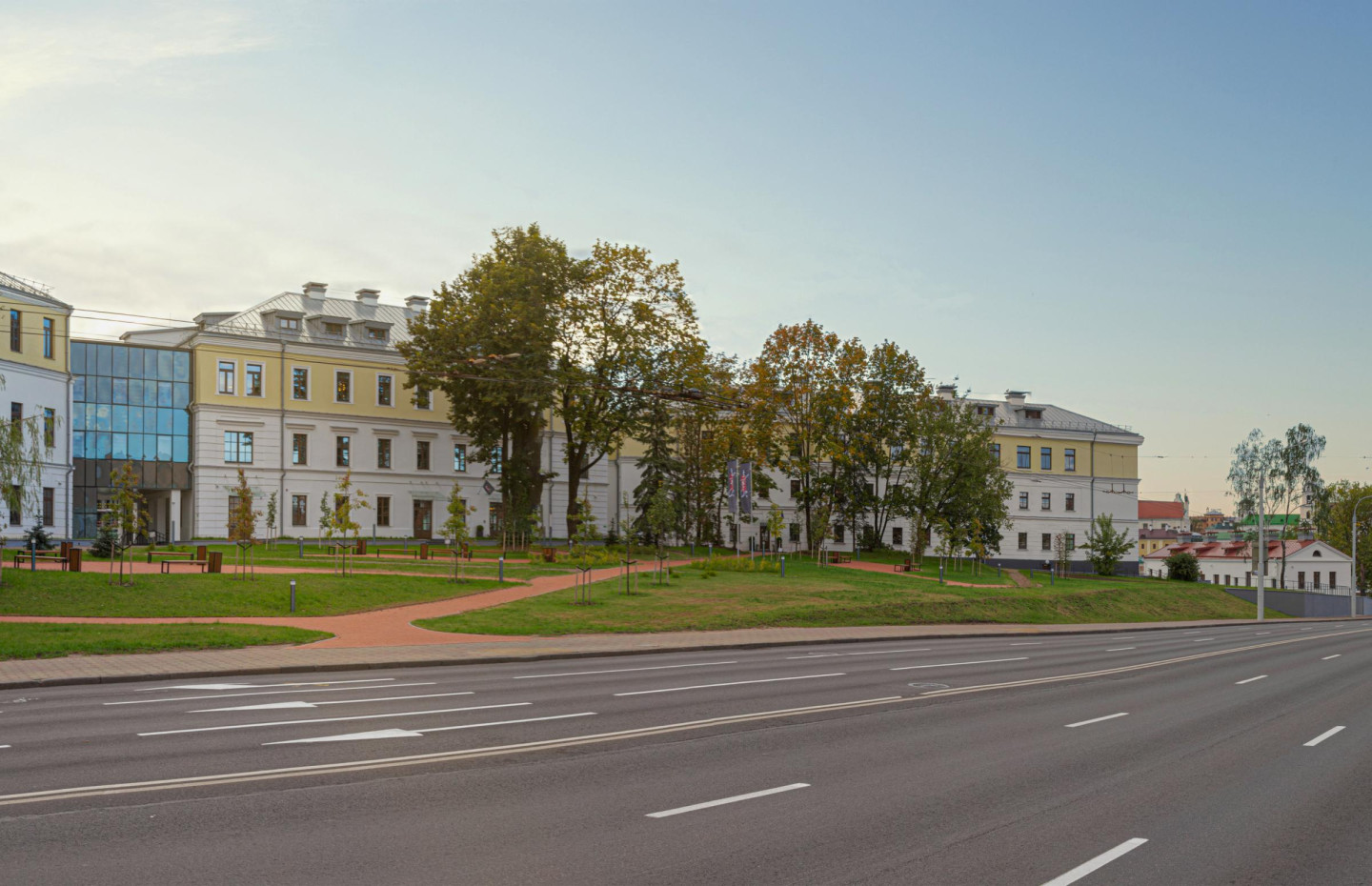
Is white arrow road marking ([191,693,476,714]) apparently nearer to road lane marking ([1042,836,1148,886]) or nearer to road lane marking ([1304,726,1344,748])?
road lane marking ([1042,836,1148,886])

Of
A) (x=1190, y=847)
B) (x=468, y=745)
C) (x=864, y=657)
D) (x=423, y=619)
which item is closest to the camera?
(x=1190, y=847)

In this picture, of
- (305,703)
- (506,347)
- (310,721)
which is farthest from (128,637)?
(506,347)

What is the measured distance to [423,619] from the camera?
29.1m

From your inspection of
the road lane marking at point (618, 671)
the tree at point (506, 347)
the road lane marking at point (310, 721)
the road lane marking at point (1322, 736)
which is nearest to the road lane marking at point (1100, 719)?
the road lane marking at point (1322, 736)

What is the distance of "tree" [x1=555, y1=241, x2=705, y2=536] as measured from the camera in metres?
58.1

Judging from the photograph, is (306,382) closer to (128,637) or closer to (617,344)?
(617,344)

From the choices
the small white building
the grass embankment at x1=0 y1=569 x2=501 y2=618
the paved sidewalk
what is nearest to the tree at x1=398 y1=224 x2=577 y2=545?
the grass embankment at x1=0 y1=569 x2=501 y2=618

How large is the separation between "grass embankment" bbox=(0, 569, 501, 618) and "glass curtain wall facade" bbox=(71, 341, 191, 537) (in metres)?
32.2

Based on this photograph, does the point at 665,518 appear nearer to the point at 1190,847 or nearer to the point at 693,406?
the point at 693,406

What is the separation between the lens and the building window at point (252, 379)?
63.3m

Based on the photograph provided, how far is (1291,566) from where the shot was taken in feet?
309

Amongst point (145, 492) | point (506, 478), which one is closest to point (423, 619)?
point (506, 478)

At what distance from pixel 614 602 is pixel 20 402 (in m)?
39.4

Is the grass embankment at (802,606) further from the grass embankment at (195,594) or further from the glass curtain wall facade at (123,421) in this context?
the glass curtain wall facade at (123,421)
